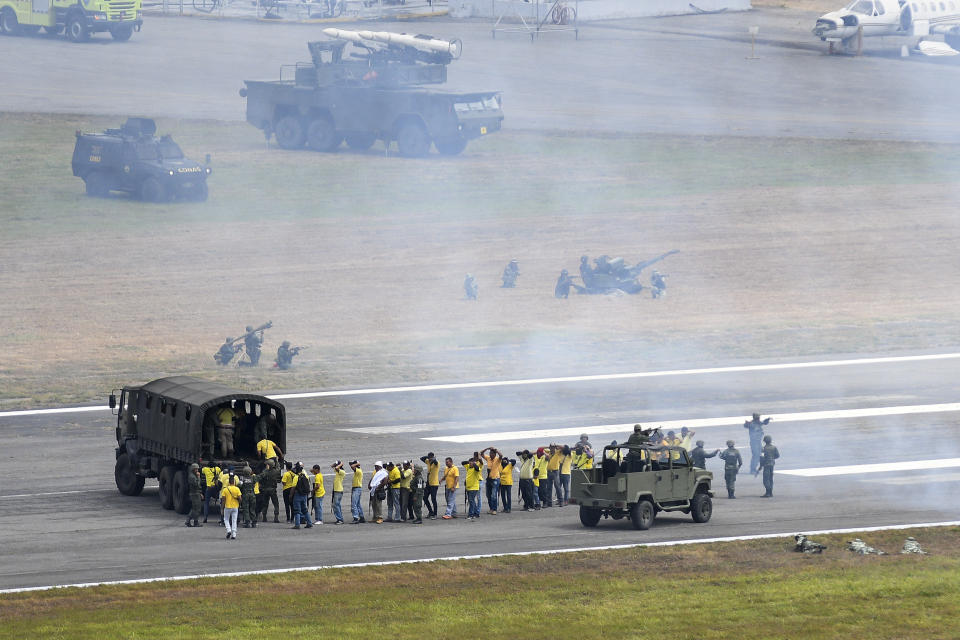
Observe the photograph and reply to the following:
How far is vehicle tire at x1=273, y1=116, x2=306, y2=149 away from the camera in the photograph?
2493 inches

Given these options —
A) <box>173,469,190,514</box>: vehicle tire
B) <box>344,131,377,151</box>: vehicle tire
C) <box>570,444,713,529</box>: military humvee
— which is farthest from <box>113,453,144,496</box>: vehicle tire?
<box>344,131,377,151</box>: vehicle tire

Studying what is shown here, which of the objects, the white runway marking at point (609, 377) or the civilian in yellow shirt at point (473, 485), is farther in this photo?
the white runway marking at point (609, 377)

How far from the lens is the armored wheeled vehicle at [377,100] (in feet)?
194

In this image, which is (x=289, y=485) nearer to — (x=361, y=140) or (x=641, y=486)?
(x=641, y=486)

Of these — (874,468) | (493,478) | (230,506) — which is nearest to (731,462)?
(874,468)

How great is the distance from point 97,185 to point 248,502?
34690 mm

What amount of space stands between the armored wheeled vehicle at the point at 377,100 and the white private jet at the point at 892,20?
20.3 meters

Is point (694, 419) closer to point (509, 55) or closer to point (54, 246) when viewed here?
point (54, 246)

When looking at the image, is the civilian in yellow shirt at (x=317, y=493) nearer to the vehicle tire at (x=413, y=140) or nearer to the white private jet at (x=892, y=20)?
the vehicle tire at (x=413, y=140)

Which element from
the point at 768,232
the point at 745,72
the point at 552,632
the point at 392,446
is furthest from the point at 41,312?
the point at 745,72

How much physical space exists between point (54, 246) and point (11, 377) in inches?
549

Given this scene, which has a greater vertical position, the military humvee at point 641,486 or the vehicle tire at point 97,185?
the vehicle tire at point 97,185

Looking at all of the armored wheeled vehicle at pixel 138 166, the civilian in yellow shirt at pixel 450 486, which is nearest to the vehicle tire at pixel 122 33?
the armored wheeled vehicle at pixel 138 166

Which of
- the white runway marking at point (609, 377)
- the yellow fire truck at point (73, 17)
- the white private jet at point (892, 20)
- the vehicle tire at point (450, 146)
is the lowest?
the white runway marking at point (609, 377)
